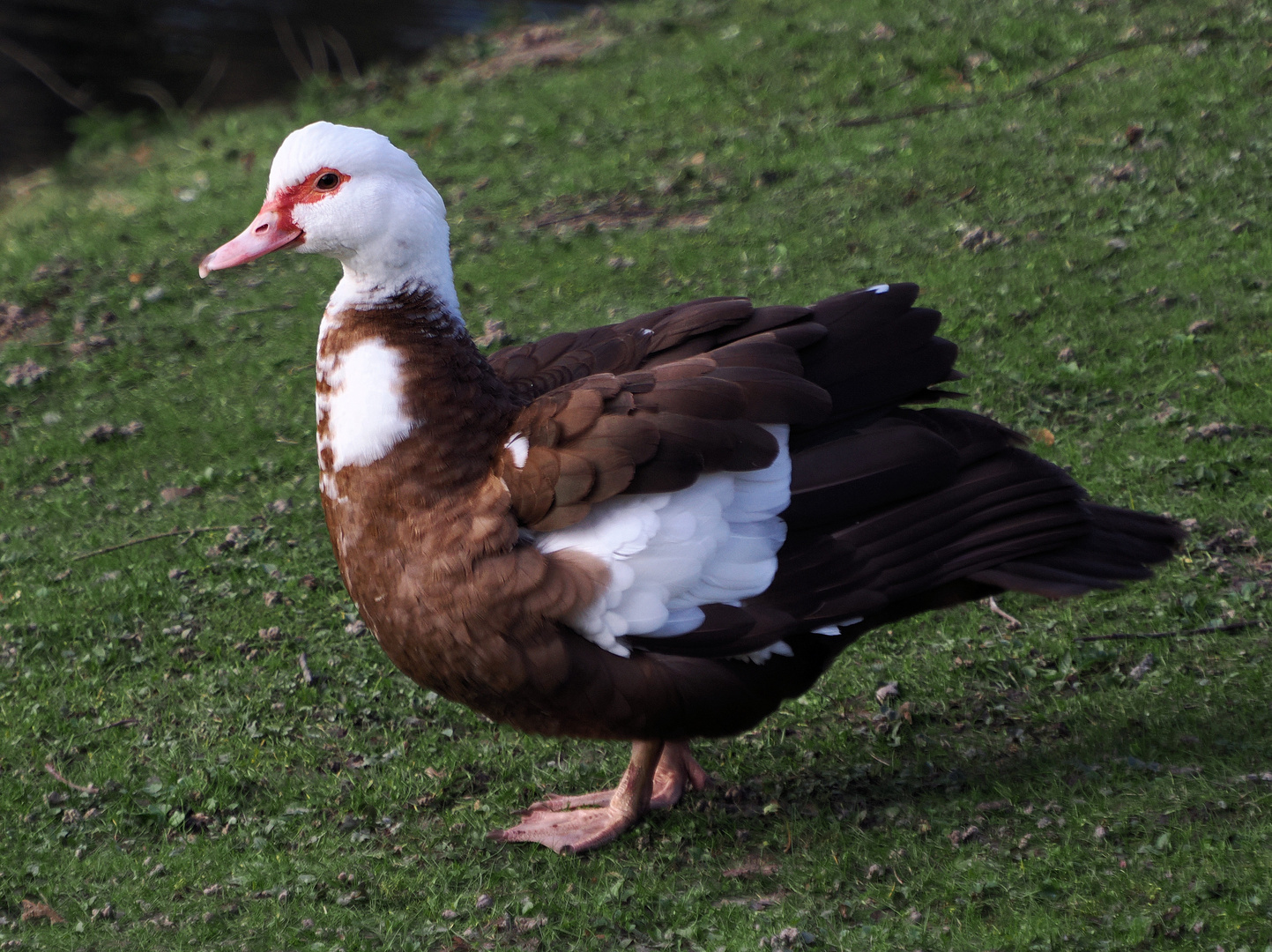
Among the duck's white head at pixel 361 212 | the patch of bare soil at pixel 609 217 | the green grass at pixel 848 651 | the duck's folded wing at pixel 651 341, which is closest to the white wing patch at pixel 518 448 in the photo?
the duck's folded wing at pixel 651 341

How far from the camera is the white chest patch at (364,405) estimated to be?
311cm

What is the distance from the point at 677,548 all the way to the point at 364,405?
85 cm

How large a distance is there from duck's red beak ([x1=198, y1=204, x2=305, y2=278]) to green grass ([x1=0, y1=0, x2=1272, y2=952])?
4.89 ft

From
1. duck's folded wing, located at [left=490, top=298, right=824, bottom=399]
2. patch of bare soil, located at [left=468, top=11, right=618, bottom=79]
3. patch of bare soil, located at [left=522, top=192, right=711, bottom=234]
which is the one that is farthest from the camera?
patch of bare soil, located at [left=468, top=11, right=618, bottom=79]

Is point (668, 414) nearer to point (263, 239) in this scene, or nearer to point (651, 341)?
point (651, 341)

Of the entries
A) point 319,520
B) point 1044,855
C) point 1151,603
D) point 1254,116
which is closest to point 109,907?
point 319,520

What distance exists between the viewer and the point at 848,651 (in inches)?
160

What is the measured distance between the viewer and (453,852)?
3.42 metres

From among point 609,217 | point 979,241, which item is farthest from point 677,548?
point 609,217

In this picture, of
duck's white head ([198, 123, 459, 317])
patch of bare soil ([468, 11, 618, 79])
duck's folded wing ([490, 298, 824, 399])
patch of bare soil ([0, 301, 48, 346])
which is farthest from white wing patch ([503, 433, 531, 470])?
patch of bare soil ([468, 11, 618, 79])

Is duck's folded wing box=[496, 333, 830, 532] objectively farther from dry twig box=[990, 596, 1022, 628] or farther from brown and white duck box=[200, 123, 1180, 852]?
dry twig box=[990, 596, 1022, 628]

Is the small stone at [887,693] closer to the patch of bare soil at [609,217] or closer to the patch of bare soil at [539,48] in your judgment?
the patch of bare soil at [609,217]

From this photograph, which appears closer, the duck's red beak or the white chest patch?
the white chest patch

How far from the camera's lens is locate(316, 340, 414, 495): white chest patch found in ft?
10.2
